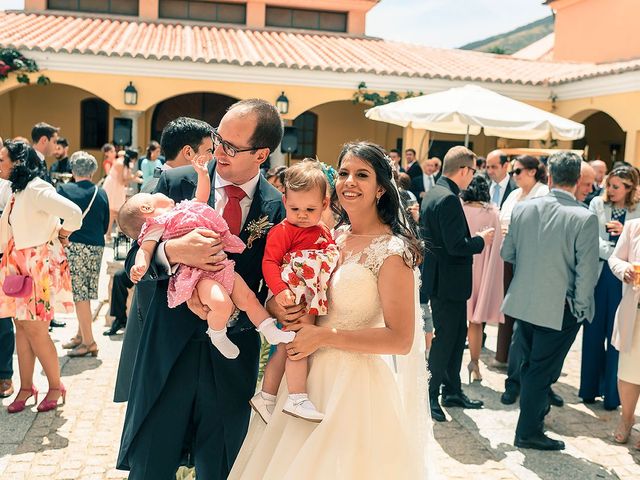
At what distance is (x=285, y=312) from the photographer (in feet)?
8.95

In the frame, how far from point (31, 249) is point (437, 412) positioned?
3.45 m

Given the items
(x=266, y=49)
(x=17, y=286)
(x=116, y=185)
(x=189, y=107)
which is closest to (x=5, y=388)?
(x=17, y=286)

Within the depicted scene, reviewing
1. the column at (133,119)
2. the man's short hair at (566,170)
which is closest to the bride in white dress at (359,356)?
the man's short hair at (566,170)

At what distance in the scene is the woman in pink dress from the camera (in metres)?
6.39

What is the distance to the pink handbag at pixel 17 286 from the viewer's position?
506 cm

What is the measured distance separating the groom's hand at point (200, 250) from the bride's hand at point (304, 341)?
404mm

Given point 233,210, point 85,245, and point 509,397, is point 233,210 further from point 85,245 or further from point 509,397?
point 85,245

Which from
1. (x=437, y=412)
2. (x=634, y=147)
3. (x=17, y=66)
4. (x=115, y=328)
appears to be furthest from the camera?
(x=17, y=66)

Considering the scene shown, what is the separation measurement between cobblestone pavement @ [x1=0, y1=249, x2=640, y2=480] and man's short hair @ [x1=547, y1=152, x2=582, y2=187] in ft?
6.47

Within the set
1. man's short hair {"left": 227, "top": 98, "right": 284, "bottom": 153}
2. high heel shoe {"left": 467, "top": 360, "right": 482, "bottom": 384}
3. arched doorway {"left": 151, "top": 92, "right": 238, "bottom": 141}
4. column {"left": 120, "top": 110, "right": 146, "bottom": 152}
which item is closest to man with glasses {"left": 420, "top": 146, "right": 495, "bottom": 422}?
high heel shoe {"left": 467, "top": 360, "right": 482, "bottom": 384}

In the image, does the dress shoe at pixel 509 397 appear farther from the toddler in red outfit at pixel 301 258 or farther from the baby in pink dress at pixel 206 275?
the baby in pink dress at pixel 206 275

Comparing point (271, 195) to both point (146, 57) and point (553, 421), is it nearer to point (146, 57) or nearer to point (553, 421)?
point (553, 421)

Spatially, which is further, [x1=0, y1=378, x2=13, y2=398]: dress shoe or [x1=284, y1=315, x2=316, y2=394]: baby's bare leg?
[x1=0, y1=378, x2=13, y2=398]: dress shoe

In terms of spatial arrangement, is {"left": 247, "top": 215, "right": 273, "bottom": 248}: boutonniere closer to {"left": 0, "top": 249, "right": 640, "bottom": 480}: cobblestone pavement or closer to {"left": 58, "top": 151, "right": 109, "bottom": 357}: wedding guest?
{"left": 0, "top": 249, "right": 640, "bottom": 480}: cobblestone pavement
